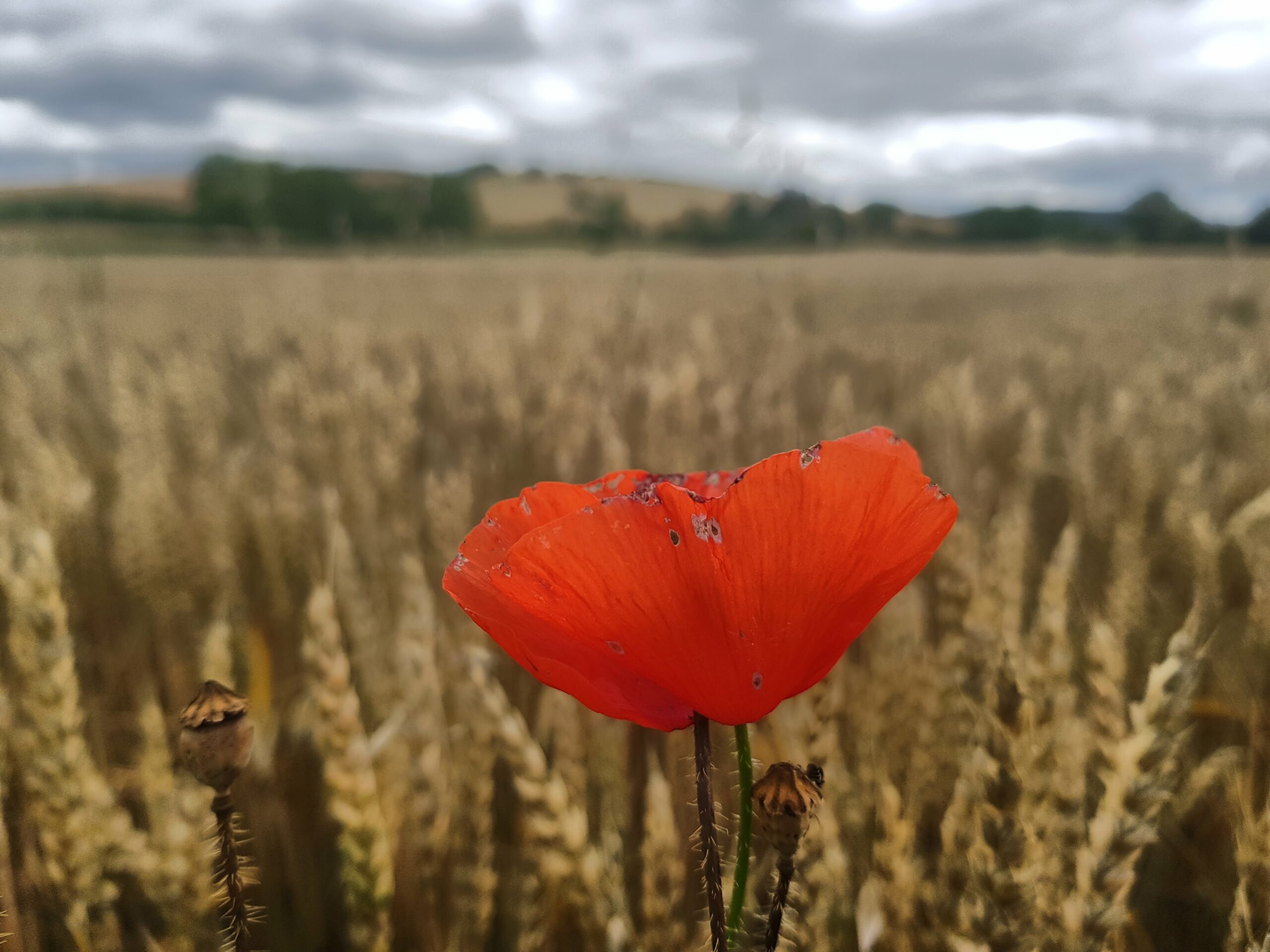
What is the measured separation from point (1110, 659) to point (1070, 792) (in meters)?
0.11

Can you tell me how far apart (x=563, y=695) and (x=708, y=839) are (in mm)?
521

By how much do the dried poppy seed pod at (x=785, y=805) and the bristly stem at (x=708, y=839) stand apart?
0.09 ft

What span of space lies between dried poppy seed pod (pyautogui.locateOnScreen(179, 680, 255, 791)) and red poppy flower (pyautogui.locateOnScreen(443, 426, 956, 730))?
4.2 inches

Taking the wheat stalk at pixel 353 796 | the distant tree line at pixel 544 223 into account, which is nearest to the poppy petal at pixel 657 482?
the wheat stalk at pixel 353 796

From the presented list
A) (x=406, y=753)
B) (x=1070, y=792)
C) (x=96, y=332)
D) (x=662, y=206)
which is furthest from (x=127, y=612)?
(x=662, y=206)

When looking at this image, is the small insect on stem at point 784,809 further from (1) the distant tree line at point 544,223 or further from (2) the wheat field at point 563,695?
(1) the distant tree line at point 544,223

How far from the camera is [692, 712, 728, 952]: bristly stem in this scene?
31 cm

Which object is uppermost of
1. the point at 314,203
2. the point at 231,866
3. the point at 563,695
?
the point at 314,203

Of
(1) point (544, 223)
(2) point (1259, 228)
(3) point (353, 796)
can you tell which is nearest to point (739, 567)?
(3) point (353, 796)

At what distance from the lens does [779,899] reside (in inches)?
12.5

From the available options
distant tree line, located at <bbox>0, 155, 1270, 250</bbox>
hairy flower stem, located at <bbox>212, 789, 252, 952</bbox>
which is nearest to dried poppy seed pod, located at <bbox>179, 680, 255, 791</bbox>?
hairy flower stem, located at <bbox>212, 789, 252, 952</bbox>

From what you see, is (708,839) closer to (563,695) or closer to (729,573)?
(729,573)

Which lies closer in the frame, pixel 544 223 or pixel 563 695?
pixel 563 695

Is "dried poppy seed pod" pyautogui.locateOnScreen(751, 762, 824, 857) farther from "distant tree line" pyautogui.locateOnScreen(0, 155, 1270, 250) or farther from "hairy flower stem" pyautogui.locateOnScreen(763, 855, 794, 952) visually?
"distant tree line" pyautogui.locateOnScreen(0, 155, 1270, 250)
